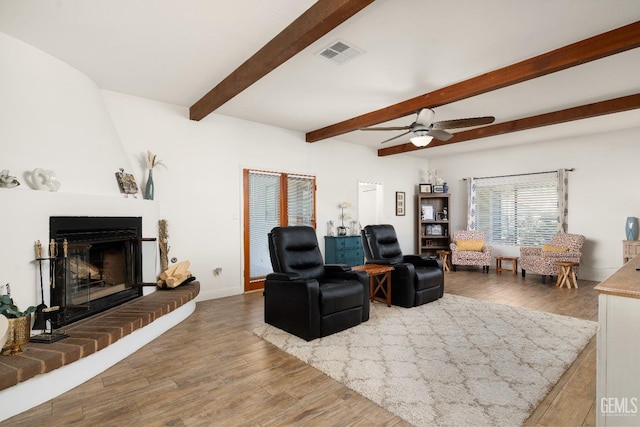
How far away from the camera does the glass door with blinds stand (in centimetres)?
505

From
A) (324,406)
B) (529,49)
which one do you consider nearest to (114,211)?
(324,406)

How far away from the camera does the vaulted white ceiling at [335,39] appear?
7.61ft

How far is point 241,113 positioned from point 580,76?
422 cm

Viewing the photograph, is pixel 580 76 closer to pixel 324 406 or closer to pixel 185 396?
pixel 324 406

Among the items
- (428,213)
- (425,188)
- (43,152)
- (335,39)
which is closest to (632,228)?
(428,213)

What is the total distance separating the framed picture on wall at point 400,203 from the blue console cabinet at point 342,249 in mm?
1822

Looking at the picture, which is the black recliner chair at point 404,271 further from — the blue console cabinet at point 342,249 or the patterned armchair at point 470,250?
the patterned armchair at point 470,250

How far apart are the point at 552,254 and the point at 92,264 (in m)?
6.76

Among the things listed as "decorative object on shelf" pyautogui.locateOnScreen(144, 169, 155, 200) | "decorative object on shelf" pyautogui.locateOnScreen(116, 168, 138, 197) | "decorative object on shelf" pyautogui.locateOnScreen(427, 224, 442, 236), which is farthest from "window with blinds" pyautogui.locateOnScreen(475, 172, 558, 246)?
"decorative object on shelf" pyautogui.locateOnScreen(116, 168, 138, 197)

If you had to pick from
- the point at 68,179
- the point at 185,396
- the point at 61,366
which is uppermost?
the point at 68,179

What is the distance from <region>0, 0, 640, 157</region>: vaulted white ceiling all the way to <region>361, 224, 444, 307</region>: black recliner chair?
1904 mm

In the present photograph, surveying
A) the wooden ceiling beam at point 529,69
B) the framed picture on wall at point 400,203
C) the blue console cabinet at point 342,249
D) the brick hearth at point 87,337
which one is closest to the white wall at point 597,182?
the framed picture on wall at point 400,203

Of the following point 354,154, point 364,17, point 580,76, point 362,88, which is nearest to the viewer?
point 364,17

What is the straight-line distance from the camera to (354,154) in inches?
262
